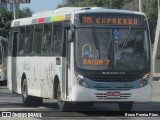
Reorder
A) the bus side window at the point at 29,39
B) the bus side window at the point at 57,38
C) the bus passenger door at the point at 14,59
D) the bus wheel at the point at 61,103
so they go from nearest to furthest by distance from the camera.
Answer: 1. the bus wheel at the point at 61,103
2. the bus side window at the point at 57,38
3. the bus side window at the point at 29,39
4. the bus passenger door at the point at 14,59

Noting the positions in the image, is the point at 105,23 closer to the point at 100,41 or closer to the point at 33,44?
the point at 100,41

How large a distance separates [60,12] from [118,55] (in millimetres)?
2929

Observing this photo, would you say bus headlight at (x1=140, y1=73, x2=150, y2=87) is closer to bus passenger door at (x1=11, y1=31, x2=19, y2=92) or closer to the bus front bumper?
the bus front bumper

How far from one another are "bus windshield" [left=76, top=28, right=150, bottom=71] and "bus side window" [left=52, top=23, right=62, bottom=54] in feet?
3.93

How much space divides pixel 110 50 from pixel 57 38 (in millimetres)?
2047

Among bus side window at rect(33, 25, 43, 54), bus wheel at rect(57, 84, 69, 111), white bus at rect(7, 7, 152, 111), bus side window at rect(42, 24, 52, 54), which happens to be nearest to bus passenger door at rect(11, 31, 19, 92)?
bus side window at rect(33, 25, 43, 54)

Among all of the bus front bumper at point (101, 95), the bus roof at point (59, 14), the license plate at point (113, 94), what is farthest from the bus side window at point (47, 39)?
the license plate at point (113, 94)

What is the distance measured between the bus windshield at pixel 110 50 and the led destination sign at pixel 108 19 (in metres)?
0.22

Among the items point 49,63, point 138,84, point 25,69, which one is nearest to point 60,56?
point 49,63

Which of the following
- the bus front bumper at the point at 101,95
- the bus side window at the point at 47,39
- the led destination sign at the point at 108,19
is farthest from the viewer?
the bus side window at the point at 47,39

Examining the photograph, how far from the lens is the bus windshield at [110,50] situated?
16.8 metres

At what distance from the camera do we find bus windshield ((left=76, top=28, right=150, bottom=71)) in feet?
55.2

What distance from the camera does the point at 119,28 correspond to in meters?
17.2

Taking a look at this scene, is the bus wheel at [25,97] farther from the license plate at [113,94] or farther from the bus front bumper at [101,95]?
the license plate at [113,94]
